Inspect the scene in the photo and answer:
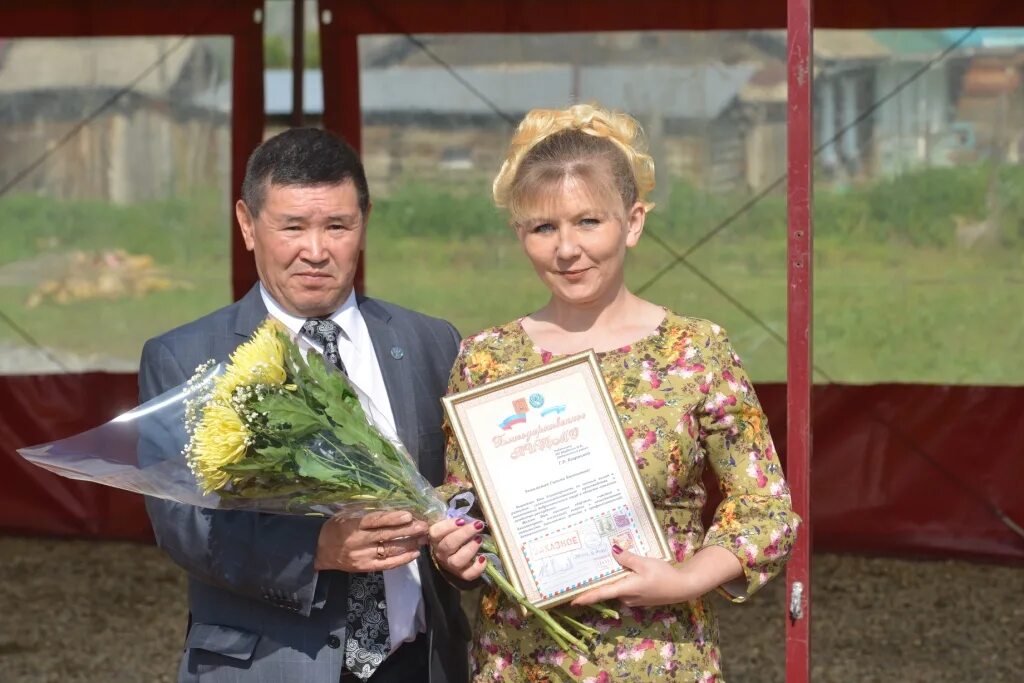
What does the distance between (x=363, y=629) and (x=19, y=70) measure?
5.36 m

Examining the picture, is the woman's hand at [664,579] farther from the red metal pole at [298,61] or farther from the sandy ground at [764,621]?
the red metal pole at [298,61]

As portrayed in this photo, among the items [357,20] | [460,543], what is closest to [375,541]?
[460,543]

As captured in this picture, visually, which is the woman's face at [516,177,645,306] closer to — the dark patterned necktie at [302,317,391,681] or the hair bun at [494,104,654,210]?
the hair bun at [494,104,654,210]

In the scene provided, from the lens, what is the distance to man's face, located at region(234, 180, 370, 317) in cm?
257

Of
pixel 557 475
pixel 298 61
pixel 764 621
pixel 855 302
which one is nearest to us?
pixel 557 475

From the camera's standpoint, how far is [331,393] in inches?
91.4

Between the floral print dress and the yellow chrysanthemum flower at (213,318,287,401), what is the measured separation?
36 centimetres

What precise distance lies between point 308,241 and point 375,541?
54cm

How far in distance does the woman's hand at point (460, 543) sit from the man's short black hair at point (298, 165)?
64cm

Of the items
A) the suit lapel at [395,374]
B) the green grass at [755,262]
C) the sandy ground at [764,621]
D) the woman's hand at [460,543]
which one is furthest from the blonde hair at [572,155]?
the green grass at [755,262]

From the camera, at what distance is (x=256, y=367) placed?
2.26m

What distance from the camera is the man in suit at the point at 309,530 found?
2.49m

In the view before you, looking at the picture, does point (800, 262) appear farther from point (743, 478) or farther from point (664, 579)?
point (664, 579)

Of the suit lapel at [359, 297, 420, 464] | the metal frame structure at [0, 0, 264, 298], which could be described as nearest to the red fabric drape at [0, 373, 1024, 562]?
the metal frame structure at [0, 0, 264, 298]
